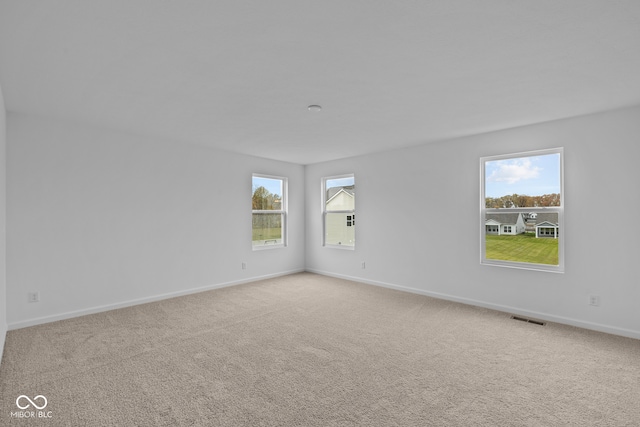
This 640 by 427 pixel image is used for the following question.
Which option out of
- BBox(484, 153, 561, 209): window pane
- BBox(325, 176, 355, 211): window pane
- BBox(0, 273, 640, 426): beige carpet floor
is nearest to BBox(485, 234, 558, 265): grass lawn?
BBox(484, 153, 561, 209): window pane

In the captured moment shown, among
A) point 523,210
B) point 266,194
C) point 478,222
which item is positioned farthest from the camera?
point 266,194

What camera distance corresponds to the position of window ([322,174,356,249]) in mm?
5992

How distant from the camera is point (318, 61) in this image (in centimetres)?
224

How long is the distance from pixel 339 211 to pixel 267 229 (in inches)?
57.1

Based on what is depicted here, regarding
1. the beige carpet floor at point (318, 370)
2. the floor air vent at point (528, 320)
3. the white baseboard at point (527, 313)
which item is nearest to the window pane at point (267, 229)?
the white baseboard at point (527, 313)

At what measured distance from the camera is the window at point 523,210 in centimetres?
376

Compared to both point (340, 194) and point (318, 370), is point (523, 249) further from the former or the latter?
point (340, 194)

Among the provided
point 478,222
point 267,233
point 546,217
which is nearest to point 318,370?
point 478,222

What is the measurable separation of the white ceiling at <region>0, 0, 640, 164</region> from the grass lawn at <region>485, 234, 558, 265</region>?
145cm

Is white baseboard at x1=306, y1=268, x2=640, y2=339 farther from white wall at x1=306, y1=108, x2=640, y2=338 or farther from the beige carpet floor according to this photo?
the beige carpet floor

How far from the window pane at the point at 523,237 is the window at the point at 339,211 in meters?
2.36

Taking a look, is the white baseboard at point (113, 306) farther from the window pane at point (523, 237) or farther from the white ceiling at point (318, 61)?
the window pane at point (523, 237)

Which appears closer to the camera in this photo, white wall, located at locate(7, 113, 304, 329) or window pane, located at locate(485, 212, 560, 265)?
white wall, located at locate(7, 113, 304, 329)

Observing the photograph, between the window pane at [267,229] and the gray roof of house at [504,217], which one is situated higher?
the gray roof of house at [504,217]
